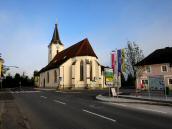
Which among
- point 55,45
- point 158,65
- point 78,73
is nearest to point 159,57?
point 158,65

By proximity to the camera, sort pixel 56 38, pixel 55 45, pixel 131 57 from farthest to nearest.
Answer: pixel 55 45, pixel 56 38, pixel 131 57

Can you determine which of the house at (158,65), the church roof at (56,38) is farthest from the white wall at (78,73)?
the church roof at (56,38)

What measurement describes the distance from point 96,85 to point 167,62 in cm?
1978

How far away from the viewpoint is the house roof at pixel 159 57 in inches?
2095

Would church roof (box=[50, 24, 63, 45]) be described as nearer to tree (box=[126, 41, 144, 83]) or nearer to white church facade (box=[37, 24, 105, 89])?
white church facade (box=[37, 24, 105, 89])

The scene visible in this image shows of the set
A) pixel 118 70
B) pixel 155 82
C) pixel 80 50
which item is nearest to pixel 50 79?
pixel 80 50

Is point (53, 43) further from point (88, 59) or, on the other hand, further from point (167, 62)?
point (167, 62)

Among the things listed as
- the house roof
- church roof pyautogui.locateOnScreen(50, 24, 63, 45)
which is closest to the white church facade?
the house roof

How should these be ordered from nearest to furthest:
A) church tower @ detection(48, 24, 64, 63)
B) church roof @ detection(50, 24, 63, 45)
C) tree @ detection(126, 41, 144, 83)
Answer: tree @ detection(126, 41, 144, 83) → church roof @ detection(50, 24, 63, 45) → church tower @ detection(48, 24, 64, 63)

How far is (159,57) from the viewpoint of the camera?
56.2 m

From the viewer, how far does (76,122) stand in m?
11.5

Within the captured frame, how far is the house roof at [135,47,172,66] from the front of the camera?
175 feet

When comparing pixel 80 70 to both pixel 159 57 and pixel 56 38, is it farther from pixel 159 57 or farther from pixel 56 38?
pixel 56 38

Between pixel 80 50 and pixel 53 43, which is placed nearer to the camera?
pixel 80 50
